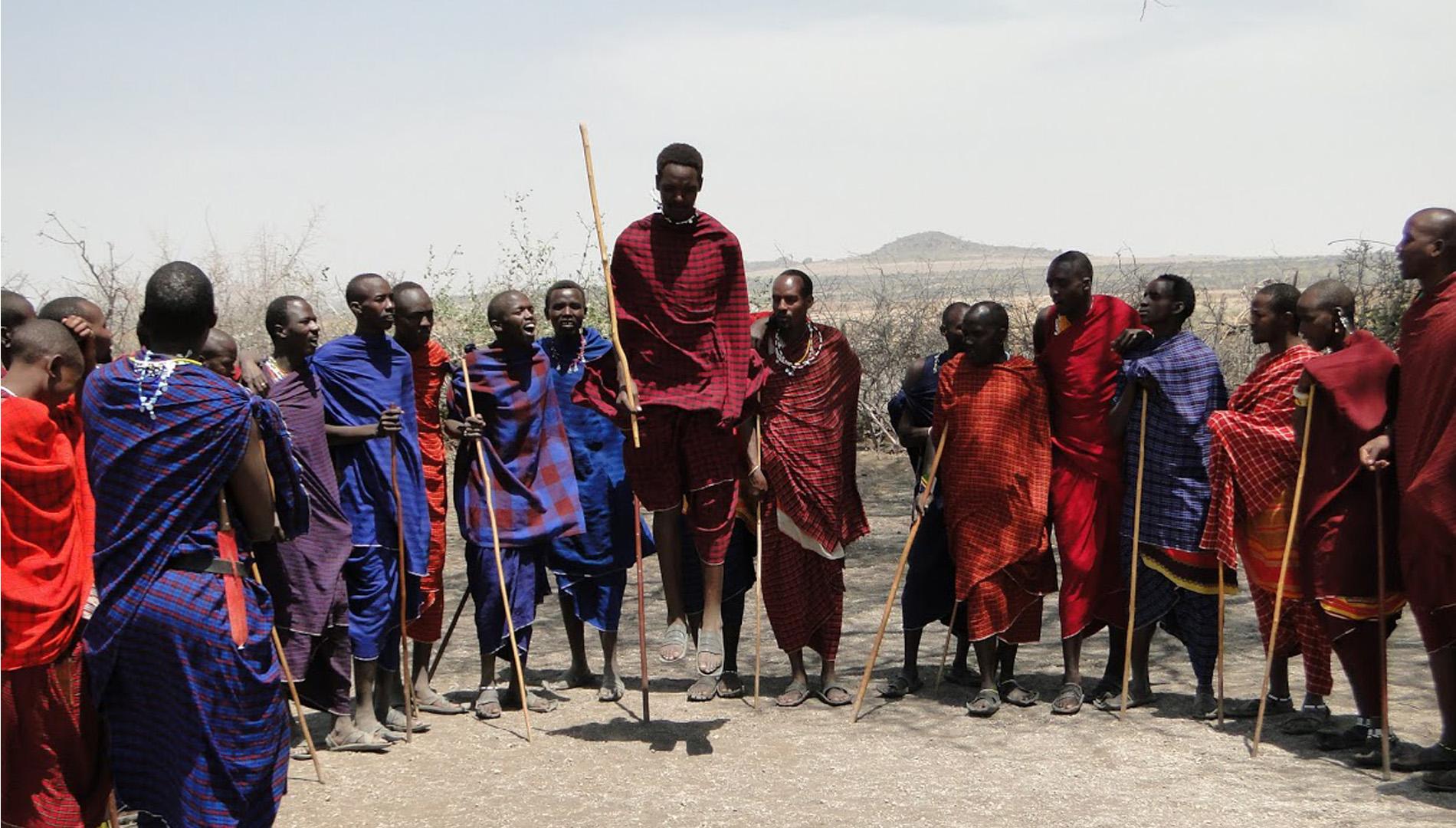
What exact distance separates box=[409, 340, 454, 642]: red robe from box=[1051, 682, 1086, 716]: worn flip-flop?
3.19m

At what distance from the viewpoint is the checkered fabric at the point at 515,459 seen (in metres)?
7.08

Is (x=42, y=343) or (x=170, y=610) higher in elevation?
(x=42, y=343)

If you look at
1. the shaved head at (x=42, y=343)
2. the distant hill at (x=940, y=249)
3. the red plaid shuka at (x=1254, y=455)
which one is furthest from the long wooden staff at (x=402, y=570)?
the distant hill at (x=940, y=249)

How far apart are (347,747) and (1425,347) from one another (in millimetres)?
5126

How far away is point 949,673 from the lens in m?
7.61

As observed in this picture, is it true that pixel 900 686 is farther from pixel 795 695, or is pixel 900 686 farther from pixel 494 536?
pixel 494 536

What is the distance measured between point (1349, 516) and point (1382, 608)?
0.43 m

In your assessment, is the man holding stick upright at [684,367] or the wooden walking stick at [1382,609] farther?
the man holding stick upright at [684,367]

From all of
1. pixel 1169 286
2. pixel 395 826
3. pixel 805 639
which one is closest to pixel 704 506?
pixel 805 639

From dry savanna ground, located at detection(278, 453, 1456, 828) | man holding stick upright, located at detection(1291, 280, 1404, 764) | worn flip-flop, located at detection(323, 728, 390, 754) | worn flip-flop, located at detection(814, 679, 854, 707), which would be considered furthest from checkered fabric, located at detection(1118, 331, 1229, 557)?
worn flip-flop, located at detection(323, 728, 390, 754)

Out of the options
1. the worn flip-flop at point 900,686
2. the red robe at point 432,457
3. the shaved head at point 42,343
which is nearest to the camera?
the shaved head at point 42,343

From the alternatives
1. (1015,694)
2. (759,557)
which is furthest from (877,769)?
(759,557)

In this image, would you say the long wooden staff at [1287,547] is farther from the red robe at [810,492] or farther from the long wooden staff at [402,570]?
the long wooden staff at [402,570]

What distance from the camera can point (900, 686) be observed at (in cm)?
725
